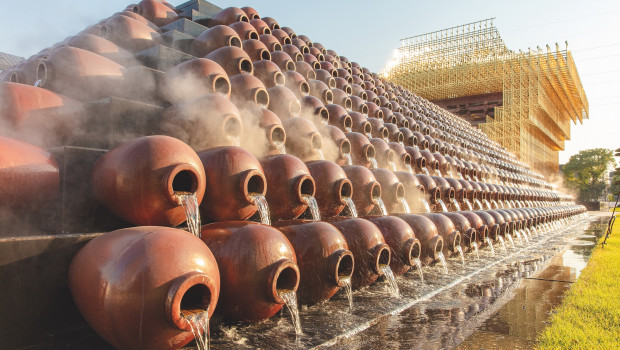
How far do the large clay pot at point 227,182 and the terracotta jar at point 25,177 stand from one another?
0.91m

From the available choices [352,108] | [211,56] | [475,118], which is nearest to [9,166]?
[211,56]

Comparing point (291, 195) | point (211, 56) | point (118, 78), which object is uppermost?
point (211, 56)

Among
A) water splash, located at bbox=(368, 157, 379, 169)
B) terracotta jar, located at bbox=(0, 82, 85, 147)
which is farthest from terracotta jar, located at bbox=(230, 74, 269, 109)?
water splash, located at bbox=(368, 157, 379, 169)

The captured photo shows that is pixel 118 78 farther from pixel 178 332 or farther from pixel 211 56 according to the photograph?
pixel 178 332

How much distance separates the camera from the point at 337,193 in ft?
12.8

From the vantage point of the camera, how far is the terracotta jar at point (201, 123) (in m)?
3.36

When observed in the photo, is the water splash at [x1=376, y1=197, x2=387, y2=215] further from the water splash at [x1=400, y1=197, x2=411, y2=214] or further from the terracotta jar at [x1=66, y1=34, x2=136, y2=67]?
the terracotta jar at [x1=66, y1=34, x2=136, y2=67]

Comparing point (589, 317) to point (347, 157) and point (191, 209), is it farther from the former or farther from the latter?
point (347, 157)

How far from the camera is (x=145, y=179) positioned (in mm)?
2426

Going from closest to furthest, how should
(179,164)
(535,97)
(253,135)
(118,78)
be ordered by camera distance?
1. (179,164)
2. (118,78)
3. (253,135)
4. (535,97)

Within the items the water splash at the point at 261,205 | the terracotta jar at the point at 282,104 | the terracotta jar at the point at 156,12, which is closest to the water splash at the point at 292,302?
the water splash at the point at 261,205

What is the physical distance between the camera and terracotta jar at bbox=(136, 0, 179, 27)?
635cm

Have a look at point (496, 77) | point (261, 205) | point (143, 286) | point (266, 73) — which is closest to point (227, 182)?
point (261, 205)

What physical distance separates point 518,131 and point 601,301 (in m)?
22.9
